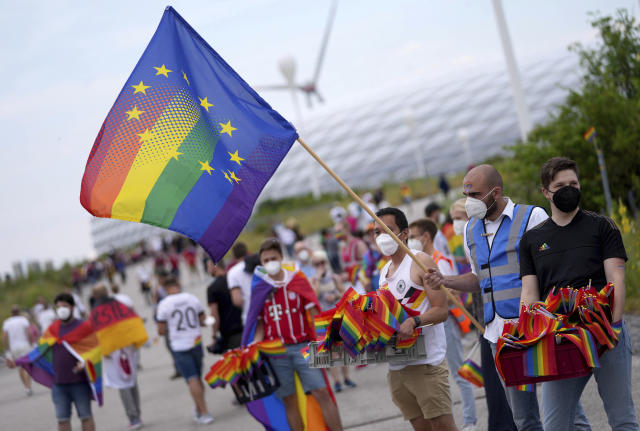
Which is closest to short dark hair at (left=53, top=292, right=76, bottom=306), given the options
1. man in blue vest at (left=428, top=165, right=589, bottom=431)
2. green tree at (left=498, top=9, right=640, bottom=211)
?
man in blue vest at (left=428, top=165, right=589, bottom=431)

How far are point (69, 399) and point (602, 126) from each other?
33.8 feet

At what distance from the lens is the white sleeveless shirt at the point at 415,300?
527 centimetres

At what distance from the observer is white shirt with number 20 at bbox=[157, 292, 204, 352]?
9.94 m

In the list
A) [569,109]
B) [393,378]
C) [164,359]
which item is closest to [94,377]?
[393,378]

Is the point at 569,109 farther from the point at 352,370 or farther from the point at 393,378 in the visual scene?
the point at 393,378

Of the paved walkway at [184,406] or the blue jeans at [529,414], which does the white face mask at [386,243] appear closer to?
the blue jeans at [529,414]

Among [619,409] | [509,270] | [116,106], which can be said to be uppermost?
[116,106]

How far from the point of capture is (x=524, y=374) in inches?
157

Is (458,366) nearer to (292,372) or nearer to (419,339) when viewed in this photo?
(292,372)

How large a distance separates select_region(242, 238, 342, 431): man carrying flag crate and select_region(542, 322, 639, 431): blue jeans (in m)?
3.11

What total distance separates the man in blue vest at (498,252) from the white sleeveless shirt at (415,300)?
1.21 feet

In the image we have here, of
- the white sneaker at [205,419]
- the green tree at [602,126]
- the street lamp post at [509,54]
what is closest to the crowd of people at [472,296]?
the white sneaker at [205,419]

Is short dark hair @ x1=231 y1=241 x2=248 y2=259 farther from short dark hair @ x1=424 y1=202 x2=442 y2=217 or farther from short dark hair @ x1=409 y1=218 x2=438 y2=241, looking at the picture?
short dark hair @ x1=409 y1=218 x2=438 y2=241

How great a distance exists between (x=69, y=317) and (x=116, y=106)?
4565 mm
